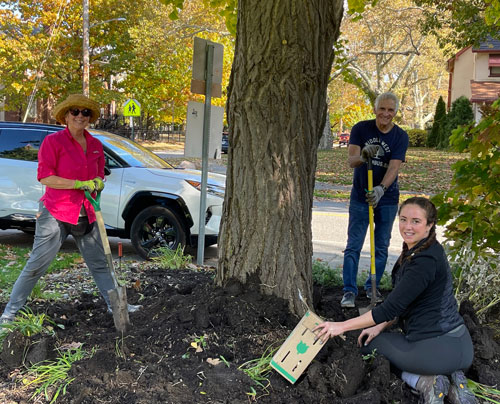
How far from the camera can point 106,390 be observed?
324 centimetres

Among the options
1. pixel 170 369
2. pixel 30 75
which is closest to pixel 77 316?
pixel 170 369

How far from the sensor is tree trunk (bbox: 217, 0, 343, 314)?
4102mm

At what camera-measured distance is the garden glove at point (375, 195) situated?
480cm

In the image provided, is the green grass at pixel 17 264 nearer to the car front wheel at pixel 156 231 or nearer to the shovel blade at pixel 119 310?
the car front wheel at pixel 156 231

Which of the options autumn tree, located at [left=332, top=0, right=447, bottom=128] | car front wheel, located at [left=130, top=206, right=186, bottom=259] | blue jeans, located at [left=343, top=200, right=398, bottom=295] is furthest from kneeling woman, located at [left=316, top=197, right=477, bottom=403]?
autumn tree, located at [left=332, top=0, right=447, bottom=128]

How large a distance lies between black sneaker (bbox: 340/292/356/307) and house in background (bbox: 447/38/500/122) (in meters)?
27.9

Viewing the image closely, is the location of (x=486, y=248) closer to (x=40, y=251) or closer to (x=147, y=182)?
(x=40, y=251)

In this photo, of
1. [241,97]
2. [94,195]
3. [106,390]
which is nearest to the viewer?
[106,390]

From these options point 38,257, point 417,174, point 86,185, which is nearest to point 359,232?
point 86,185

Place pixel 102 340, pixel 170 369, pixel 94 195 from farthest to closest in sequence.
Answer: pixel 94 195, pixel 102 340, pixel 170 369

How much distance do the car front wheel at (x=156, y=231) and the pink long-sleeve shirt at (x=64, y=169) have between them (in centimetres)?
279

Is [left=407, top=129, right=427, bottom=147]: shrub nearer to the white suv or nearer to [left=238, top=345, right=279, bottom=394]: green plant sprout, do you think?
the white suv

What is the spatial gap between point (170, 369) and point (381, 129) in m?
2.95

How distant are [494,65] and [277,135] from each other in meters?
34.5
